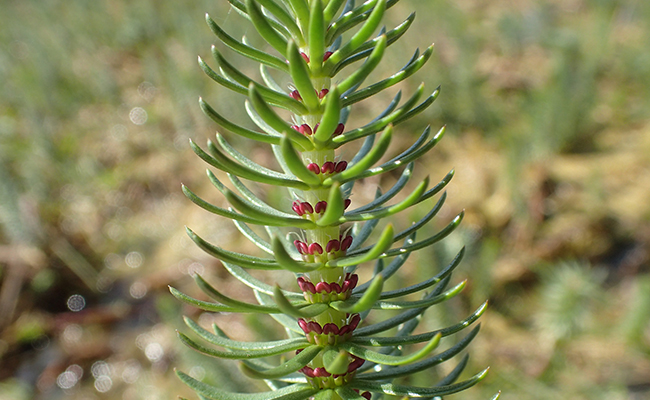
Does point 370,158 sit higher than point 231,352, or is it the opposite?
point 370,158

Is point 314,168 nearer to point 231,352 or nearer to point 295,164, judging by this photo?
point 295,164

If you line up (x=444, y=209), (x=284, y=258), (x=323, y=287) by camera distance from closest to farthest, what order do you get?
1. (x=284, y=258)
2. (x=323, y=287)
3. (x=444, y=209)

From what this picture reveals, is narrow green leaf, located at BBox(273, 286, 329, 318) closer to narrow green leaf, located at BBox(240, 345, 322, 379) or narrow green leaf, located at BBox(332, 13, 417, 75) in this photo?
narrow green leaf, located at BBox(240, 345, 322, 379)

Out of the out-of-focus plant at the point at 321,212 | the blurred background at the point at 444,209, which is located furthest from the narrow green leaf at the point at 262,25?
the blurred background at the point at 444,209

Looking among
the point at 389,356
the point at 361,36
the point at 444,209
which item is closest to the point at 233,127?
the point at 361,36

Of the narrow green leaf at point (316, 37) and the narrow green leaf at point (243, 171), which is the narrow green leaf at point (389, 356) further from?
the narrow green leaf at point (316, 37)

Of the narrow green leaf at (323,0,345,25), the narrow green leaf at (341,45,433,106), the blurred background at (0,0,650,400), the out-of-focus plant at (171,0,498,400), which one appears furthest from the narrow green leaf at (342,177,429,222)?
the blurred background at (0,0,650,400)

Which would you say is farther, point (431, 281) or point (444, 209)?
point (444, 209)
